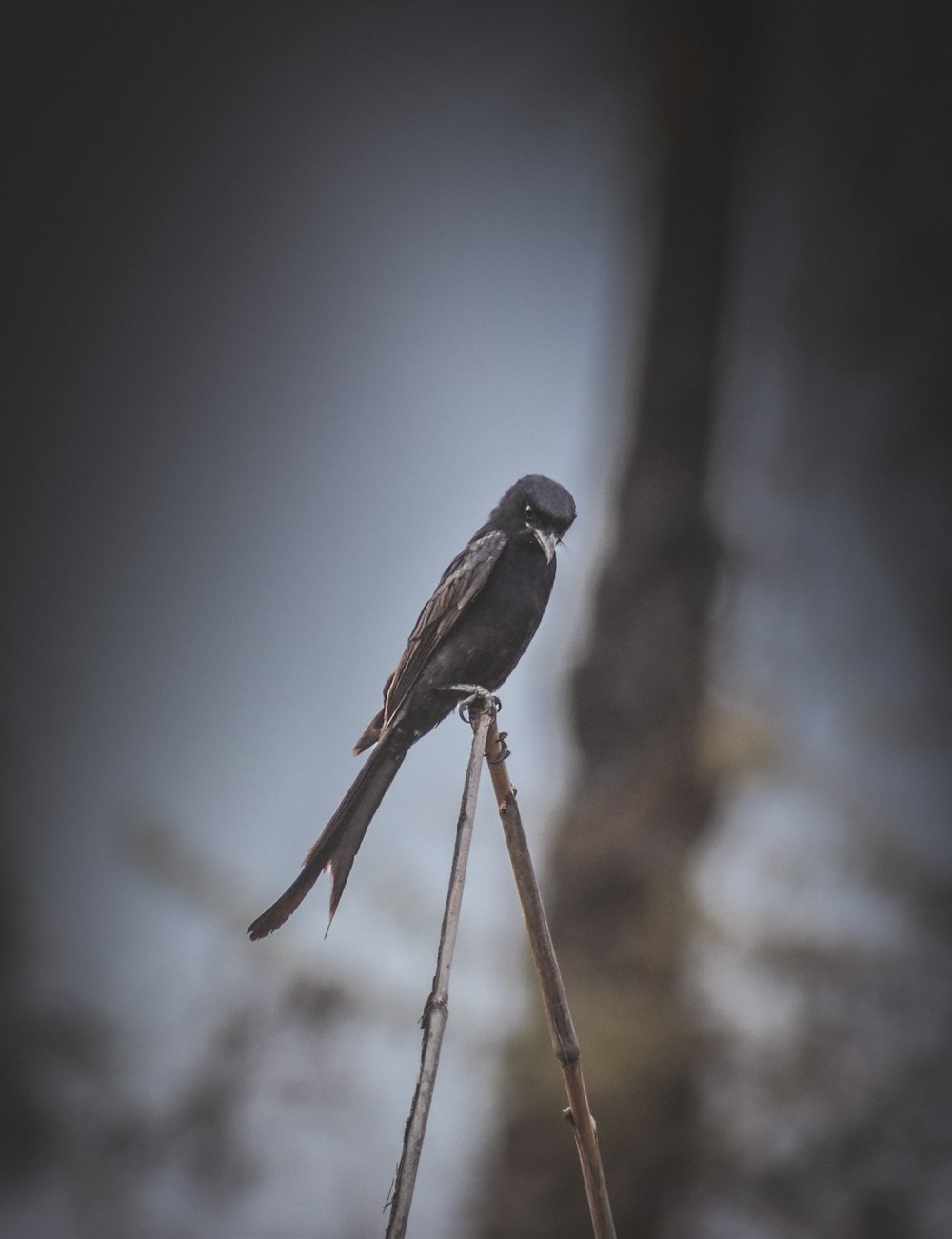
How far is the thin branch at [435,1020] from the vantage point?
0.97 meters

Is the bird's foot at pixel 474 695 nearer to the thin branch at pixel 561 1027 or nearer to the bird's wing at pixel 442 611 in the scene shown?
the bird's wing at pixel 442 611

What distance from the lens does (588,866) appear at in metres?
3.84

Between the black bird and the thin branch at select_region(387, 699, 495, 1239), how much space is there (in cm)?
89

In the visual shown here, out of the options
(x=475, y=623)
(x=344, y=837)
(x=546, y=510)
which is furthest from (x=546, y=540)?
(x=344, y=837)

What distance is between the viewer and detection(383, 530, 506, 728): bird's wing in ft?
7.49

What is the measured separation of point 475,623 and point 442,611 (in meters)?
0.08

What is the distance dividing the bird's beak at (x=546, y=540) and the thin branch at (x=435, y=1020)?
0.96 metres

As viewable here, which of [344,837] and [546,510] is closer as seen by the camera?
[344,837]

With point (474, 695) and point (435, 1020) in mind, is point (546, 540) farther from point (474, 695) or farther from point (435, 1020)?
point (435, 1020)

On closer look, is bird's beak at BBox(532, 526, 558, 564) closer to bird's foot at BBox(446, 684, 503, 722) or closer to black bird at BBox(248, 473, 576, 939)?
black bird at BBox(248, 473, 576, 939)

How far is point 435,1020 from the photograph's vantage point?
1.11m

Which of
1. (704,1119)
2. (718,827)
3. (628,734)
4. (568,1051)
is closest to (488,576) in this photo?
(568,1051)

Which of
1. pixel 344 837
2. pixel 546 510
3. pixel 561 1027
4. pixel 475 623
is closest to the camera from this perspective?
pixel 561 1027

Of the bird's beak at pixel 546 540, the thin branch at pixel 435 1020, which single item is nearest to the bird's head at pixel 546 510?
the bird's beak at pixel 546 540
